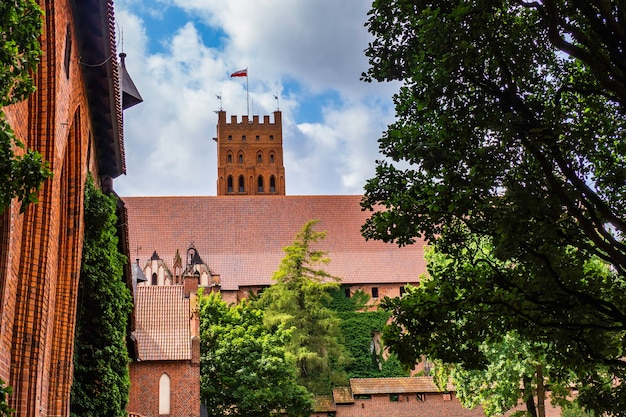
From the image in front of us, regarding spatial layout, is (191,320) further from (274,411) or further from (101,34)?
(101,34)

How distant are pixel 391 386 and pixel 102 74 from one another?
2882cm

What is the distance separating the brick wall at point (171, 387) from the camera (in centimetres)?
2797

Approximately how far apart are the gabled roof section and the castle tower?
46.7 metres

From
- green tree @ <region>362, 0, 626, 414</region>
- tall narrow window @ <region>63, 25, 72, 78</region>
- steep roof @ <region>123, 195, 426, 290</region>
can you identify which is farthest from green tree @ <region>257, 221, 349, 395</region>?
green tree @ <region>362, 0, 626, 414</region>

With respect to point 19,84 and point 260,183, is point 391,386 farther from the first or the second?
point 19,84

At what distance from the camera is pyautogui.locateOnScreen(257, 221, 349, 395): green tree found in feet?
128

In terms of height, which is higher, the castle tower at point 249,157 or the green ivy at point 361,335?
the castle tower at point 249,157

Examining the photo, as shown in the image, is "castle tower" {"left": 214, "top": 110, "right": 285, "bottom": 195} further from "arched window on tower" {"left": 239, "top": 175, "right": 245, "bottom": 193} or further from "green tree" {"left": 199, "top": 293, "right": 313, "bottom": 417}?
"green tree" {"left": 199, "top": 293, "right": 313, "bottom": 417}

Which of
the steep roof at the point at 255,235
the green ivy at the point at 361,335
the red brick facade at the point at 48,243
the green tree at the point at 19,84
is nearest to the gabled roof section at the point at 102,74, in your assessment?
the red brick facade at the point at 48,243

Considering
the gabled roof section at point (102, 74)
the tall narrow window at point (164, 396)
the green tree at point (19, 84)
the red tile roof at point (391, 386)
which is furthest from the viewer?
the red tile roof at point (391, 386)

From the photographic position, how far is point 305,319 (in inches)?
1587

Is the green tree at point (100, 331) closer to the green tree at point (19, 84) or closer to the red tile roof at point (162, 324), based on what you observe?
the green tree at point (19, 84)


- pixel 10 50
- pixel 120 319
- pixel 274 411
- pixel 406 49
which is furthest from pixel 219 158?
pixel 10 50

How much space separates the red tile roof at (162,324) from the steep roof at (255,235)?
808 inches
